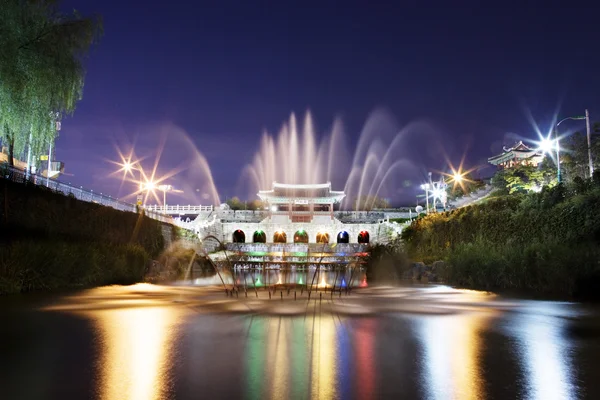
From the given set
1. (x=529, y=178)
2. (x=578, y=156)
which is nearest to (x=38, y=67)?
(x=578, y=156)

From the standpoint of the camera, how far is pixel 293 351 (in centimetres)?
691

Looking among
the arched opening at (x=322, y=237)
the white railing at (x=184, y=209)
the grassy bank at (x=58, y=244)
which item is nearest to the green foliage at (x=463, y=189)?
the arched opening at (x=322, y=237)

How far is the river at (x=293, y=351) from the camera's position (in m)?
5.12

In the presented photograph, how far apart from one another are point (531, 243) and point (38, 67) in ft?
78.8

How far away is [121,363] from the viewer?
619cm

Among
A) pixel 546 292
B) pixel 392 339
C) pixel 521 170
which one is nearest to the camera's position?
pixel 392 339

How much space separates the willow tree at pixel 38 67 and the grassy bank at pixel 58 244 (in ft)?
12.9

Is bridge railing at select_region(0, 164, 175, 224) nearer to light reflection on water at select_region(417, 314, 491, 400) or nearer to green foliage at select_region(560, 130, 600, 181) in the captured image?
light reflection on water at select_region(417, 314, 491, 400)

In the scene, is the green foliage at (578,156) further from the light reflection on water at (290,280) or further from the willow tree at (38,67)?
the willow tree at (38,67)

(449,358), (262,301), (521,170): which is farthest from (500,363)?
(521,170)

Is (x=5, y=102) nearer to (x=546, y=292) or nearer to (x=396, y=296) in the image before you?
(x=396, y=296)

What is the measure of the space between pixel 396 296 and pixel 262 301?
533 cm

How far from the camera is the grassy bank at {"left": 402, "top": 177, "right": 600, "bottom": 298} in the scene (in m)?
16.6

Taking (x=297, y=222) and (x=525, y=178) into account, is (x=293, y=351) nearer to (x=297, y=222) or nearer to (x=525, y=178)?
(x=525, y=178)
